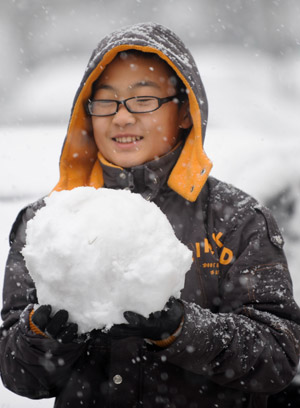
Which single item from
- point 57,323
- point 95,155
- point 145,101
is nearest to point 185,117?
point 145,101

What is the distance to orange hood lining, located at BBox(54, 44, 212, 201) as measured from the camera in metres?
1.70

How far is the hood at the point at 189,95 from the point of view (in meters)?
1.71

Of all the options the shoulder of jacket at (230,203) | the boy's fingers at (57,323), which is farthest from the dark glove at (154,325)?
the shoulder of jacket at (230,203)

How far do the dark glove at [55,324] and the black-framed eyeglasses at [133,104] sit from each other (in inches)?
32.0

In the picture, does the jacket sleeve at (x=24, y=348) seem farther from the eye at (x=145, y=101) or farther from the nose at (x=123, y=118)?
the eye at (x=145, y=101)

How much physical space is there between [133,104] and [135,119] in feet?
0.21

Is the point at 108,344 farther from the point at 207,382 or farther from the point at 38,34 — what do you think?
the point at 38,34

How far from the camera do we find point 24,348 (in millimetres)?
1360

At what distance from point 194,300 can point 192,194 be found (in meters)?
0.40

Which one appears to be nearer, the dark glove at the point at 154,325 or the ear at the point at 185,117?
the dark glove at the point at 154,325

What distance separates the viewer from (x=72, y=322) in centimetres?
126

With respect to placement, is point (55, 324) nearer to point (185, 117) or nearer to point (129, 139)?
point (129, 139)

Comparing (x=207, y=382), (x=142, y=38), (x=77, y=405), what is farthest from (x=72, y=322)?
(x=142, y=38)

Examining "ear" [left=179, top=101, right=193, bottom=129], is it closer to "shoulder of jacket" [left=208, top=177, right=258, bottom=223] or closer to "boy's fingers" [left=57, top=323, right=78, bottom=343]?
"shoulder of jacket" [left=208, top=177, right=258, bottom=223]
